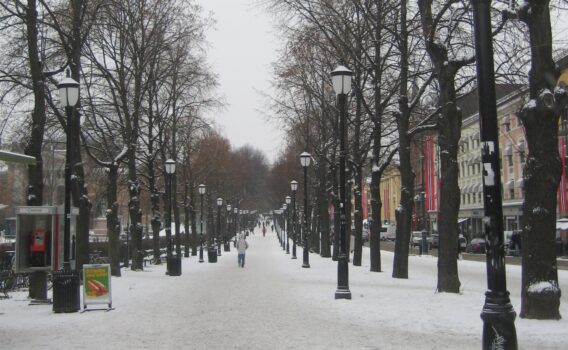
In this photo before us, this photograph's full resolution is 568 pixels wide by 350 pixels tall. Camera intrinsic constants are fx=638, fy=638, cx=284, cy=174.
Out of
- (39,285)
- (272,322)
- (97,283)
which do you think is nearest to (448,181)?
(272,322)

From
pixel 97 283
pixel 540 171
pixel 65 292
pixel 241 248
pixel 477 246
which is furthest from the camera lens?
pixel 477 246

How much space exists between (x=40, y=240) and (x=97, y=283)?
3.47m

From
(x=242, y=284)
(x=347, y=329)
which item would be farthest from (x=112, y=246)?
(x=347, y=329)

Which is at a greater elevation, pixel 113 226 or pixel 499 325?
pixel 113 226

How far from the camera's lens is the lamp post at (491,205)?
692 centimetres

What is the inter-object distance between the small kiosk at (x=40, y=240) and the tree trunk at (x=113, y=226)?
8027mm

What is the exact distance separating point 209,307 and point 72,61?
27.8ft

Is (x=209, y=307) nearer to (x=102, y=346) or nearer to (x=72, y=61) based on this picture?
(x=102, y=346)

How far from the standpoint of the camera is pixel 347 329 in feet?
36.2

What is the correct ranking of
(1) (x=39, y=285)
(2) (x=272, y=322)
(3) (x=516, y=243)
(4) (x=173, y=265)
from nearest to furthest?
1. (2) (x=272, y=322)
2. (1) (x=39, y=285)
3. (4) (x=173, y=265)
4. (3) (x=516, y=243)

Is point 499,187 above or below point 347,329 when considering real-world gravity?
above

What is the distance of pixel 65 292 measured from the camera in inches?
523

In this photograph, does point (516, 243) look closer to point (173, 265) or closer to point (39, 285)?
point (173, 265)

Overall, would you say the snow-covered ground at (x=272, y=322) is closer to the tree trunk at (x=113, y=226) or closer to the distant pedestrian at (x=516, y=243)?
the tree trunk at (x=113, y=226)
